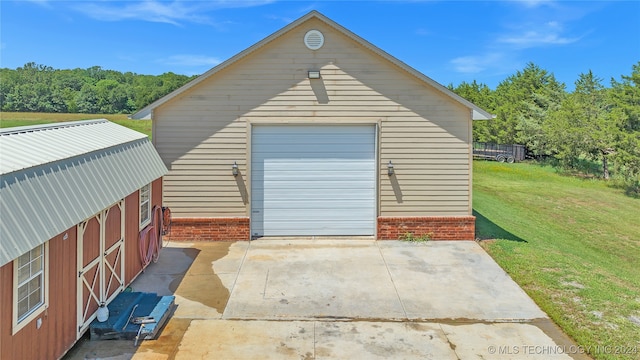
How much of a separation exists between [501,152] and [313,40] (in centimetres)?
2736

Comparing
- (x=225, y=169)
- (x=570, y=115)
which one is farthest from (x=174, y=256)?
(x=570, y=115)

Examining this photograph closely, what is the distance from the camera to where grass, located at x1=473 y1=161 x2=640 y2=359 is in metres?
6.82

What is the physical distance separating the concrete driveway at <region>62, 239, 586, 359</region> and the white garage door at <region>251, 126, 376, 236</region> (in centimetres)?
102

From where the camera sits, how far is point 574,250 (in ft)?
38.1

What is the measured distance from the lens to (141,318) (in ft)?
20.8

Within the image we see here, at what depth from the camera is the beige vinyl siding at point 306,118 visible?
1127 centimetres

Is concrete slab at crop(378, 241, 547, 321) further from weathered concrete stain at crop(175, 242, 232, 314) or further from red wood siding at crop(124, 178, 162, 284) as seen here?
red wood siding at crop(124, 178, 162, 284)

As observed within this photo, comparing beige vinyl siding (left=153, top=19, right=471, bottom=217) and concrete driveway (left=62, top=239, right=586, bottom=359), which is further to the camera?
beige vinyl siding (left=153, top=19, right=471, bottom=217)

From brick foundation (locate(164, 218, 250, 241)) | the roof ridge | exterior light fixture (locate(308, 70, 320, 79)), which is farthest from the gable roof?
brick foundation (locate(164, 218, 250, 241))

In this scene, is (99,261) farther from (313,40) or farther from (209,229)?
(313,40)

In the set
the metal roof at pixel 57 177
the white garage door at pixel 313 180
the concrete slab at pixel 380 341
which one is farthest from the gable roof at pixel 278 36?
the concrete slab at pixel 380 341

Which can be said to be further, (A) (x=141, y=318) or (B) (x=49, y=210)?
(A) (x=141, y=318)

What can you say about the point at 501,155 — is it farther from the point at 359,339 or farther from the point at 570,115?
the point at 359,339

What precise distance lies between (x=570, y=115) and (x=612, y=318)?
25857mm
